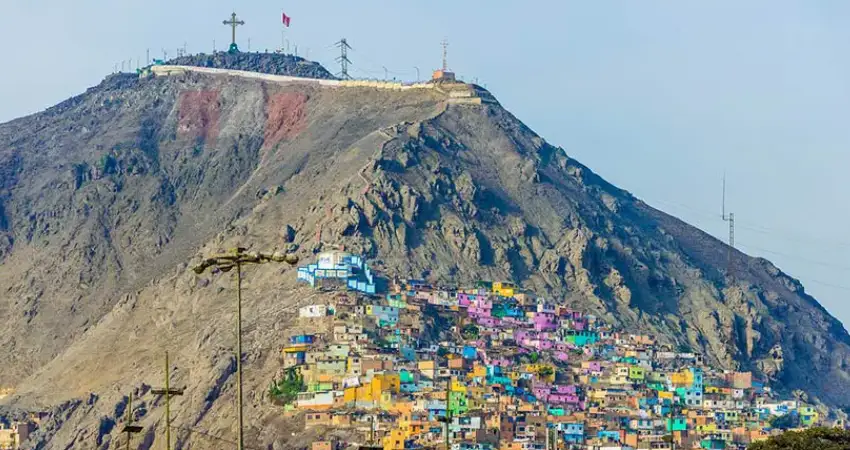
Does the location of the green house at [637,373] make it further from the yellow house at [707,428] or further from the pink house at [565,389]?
the yellow house at [707,428]

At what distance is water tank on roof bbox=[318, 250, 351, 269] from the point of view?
555 feet

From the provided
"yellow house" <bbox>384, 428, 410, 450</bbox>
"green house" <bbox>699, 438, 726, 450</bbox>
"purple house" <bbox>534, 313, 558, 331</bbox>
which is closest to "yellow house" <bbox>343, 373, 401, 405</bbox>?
"yellow house" <bbox>384, 428, 410, 450</bbox>

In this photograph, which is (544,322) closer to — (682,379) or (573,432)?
(682,379)

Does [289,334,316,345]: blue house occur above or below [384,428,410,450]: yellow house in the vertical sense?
above

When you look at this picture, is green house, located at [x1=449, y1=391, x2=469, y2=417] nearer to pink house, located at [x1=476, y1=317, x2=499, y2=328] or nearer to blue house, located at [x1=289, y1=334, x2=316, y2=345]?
blue house, located at [x1=289, y1=334, x2=316, y2=345]

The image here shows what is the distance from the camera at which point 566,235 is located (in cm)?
18500

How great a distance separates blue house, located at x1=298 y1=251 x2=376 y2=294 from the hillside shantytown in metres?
0.10

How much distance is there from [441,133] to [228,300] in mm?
32177

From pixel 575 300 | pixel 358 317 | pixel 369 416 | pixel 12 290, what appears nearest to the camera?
pixel 369 416

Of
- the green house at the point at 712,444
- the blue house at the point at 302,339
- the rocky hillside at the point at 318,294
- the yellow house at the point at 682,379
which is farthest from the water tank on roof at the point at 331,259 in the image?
the green house at the point at 712,444

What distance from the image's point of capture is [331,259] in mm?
169625

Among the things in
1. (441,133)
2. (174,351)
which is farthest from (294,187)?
(174,351)

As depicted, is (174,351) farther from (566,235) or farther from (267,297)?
(566,235)

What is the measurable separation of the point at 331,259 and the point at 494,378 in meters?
15.2
